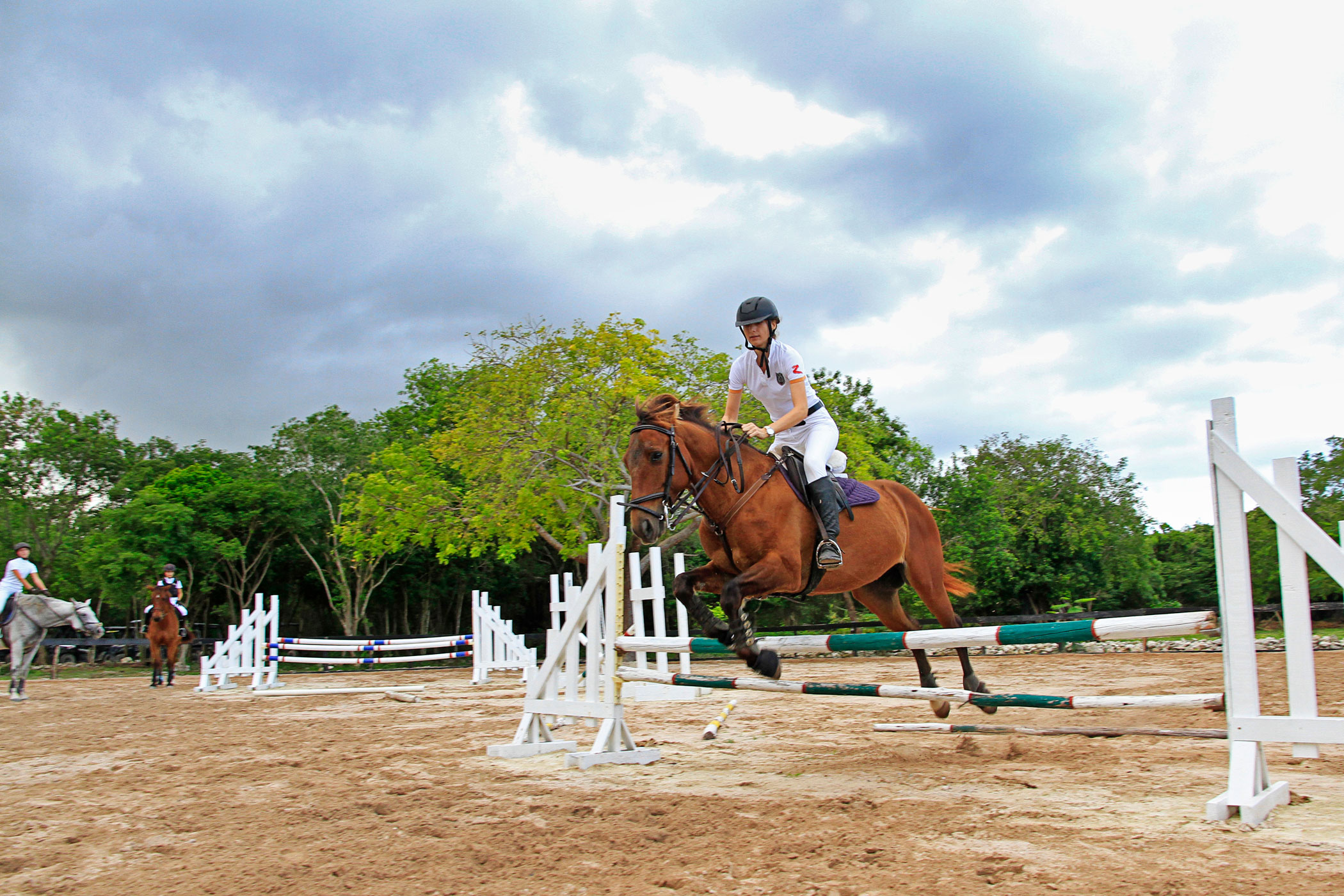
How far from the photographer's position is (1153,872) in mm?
2707

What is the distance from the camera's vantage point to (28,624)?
1237 cm

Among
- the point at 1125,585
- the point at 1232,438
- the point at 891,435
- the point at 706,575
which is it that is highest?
the point at 891,435

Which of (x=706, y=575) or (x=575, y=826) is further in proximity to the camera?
(x=706, y=575)

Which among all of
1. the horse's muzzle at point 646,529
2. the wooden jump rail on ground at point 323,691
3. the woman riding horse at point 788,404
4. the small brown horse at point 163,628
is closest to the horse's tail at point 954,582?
the woman riding horse at point 788,404

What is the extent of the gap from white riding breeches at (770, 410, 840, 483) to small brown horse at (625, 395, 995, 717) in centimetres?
Answer: 20

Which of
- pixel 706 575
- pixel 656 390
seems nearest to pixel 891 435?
pixel 656 390

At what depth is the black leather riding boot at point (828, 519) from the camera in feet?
17.5

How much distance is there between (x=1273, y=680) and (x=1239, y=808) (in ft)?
26.6

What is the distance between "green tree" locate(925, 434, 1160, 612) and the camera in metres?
27.7

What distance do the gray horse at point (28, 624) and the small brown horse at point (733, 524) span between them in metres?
11.3

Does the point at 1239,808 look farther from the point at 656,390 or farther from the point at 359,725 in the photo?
the point at 656,390

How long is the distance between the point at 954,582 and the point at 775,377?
2677 mm

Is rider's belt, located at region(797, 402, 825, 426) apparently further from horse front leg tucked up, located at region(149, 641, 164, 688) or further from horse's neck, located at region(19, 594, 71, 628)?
horse front leg tucked up, located at region(149, 641, 164, 688)

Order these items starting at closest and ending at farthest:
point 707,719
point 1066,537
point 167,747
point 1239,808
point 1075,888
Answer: point 1075,888, point 1239,808, point 167,747, point 707,719, point 1066,537
